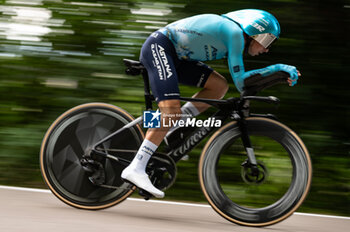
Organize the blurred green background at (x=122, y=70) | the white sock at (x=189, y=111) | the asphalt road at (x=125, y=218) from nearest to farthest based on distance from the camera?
the asphalt road at (x=125, y=218) < the white sock at (x=189, y=111) < the blurred green background at (x=122, y=70)

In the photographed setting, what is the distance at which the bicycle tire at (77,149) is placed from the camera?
461cm

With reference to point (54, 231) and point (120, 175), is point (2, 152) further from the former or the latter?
point (54, 231)

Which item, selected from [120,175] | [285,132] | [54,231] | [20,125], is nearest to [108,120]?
[120,175]

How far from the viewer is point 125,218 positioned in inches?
172

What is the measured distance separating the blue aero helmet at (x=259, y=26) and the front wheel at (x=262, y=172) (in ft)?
2.12

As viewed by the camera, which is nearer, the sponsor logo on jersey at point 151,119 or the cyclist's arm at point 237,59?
the cyclist's arm at point 237,59

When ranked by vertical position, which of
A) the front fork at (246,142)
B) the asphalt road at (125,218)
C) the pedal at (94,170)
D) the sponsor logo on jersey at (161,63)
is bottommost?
the asphalt road at (125,218)

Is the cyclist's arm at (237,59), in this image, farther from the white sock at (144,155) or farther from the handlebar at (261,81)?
the white sock at (144,155)

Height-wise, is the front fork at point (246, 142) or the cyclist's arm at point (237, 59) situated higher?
the cyclist's arm at point (237, 59)

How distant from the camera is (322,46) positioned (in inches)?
227

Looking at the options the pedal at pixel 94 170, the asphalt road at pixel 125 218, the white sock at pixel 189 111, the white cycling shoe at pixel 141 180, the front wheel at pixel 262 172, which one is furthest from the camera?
the pedal at pixel 94 170

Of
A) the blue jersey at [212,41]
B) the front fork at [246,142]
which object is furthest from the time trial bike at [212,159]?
the blue jersey at [212,41]

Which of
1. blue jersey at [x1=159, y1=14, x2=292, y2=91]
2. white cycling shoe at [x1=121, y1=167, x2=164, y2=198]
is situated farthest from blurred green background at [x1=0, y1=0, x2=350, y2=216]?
blue jersey at [x1=159, y1=14, x2=292, y2=91]

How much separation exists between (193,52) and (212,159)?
87cm
